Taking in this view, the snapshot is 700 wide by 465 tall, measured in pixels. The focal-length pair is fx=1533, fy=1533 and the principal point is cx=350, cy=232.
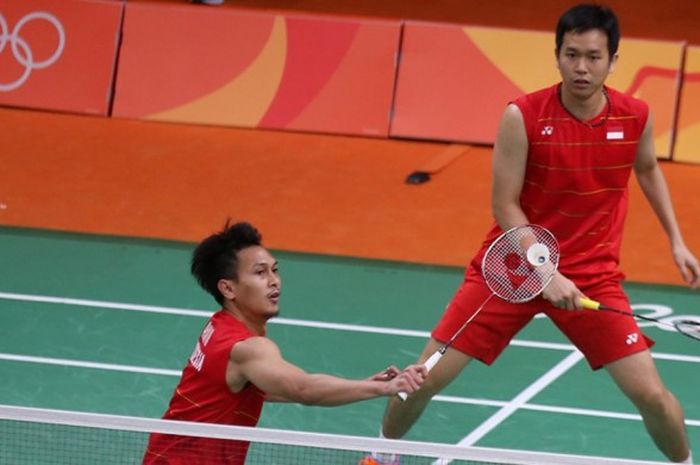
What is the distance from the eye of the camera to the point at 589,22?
543 centimetres

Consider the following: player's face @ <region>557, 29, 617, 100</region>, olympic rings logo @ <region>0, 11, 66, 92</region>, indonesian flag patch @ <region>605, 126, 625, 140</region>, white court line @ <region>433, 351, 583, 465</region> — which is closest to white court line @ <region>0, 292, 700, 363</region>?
white court line @ <region>433, 351, 583, 465</region>

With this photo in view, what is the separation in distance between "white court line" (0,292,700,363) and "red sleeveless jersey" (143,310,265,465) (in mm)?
2993

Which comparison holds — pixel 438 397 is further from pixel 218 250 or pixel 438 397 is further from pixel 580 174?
pixel 218 250

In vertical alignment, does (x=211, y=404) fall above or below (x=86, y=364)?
above

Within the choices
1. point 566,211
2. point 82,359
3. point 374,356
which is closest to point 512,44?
point 374,356

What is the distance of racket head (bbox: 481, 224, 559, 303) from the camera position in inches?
217

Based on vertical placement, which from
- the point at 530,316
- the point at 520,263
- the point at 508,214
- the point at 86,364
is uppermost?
the point at 508,214

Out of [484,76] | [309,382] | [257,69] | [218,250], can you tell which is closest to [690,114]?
[484,76]

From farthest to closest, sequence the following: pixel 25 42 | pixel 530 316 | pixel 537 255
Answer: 1. pixel 25 42
2. pixel 530 316
3. pixel 537 255

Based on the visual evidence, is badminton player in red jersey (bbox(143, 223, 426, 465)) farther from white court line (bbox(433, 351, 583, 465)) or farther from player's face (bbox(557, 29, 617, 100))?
white court line (bbox(433, 351, 583, 465))

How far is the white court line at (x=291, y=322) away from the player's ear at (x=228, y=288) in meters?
2.99

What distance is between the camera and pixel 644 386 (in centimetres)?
564

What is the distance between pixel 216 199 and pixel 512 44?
2401mm

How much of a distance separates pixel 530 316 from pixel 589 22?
1145 mm
